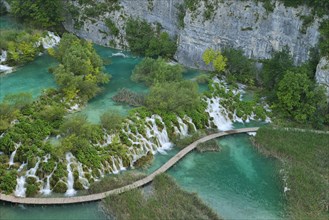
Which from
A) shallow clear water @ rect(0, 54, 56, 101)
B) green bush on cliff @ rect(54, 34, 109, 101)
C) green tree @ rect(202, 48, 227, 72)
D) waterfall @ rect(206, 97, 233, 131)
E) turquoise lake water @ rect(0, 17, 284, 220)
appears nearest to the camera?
turquoise lake water @ rect(0, 17, 284, 220)

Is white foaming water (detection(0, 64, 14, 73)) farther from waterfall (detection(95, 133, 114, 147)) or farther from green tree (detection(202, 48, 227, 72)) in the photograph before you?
green tree (detection(202, 48, 227, 72))

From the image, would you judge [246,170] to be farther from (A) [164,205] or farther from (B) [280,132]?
(A) [164,205]

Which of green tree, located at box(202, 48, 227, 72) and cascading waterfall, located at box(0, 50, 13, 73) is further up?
green tree, located at box(202, 48, 227, 72)

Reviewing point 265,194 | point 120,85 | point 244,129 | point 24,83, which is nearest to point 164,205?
point 265,194

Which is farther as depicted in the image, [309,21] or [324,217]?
[309,21]

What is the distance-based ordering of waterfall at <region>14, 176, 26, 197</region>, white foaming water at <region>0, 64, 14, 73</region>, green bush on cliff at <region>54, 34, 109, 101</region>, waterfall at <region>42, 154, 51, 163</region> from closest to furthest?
waterfall at <region>14, 176, 26, 197</region>, waterfall at <region>42, 154, 51, 163</region>, green bush on cliff at <region>54, 34, 109, 101</region>, white foaming water at <region>0, 64, 14, 73</region>

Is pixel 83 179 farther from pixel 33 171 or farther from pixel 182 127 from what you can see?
pixel 182 127

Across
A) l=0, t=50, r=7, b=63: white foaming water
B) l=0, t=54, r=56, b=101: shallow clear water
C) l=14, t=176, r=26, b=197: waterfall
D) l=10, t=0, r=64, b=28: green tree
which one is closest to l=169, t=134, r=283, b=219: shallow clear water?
l=14, t=176, r=26, b=197: waterfall
